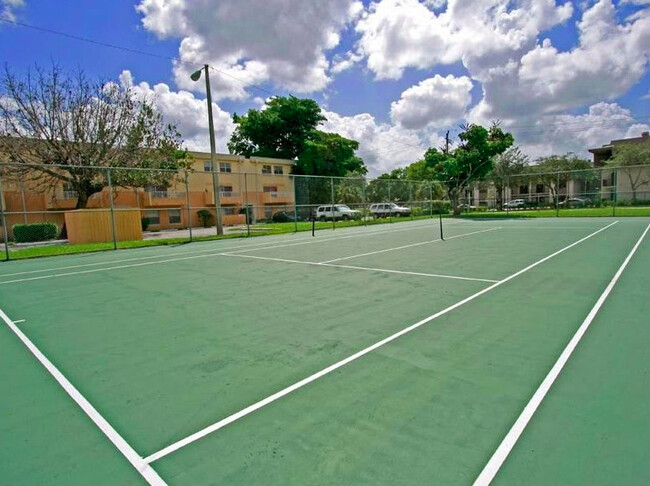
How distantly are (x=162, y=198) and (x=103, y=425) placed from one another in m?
32.0

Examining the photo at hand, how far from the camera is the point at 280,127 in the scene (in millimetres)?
48781

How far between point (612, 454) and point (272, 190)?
3880 cm

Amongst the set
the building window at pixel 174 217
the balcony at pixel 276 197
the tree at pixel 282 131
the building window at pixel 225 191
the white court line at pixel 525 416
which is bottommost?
the white court line at pixel 525 416

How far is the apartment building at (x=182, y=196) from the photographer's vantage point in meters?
23.4

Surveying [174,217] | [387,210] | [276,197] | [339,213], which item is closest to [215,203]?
[339,213]

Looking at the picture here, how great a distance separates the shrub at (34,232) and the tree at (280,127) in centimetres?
3078

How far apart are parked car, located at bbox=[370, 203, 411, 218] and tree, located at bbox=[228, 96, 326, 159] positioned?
2187 centimetres

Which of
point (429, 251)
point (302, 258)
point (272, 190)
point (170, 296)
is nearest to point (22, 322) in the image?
point (170, 296)

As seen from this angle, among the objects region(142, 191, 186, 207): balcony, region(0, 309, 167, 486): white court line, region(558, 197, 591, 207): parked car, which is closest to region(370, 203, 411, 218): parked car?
region(558, 197, 591, 207): parked car

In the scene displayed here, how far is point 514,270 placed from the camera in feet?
24.8

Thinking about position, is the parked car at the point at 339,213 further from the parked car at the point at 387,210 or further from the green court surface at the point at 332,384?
the green court surface at the point at 332,384

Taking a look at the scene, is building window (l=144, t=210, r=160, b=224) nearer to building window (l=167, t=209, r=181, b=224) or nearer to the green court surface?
building window (l=167, t=209, r=181, b=224)

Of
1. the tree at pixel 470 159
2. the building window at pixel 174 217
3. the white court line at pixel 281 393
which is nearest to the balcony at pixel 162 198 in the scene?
the building window at pixel 174 217

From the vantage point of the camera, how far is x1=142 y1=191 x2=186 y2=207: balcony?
102ft
